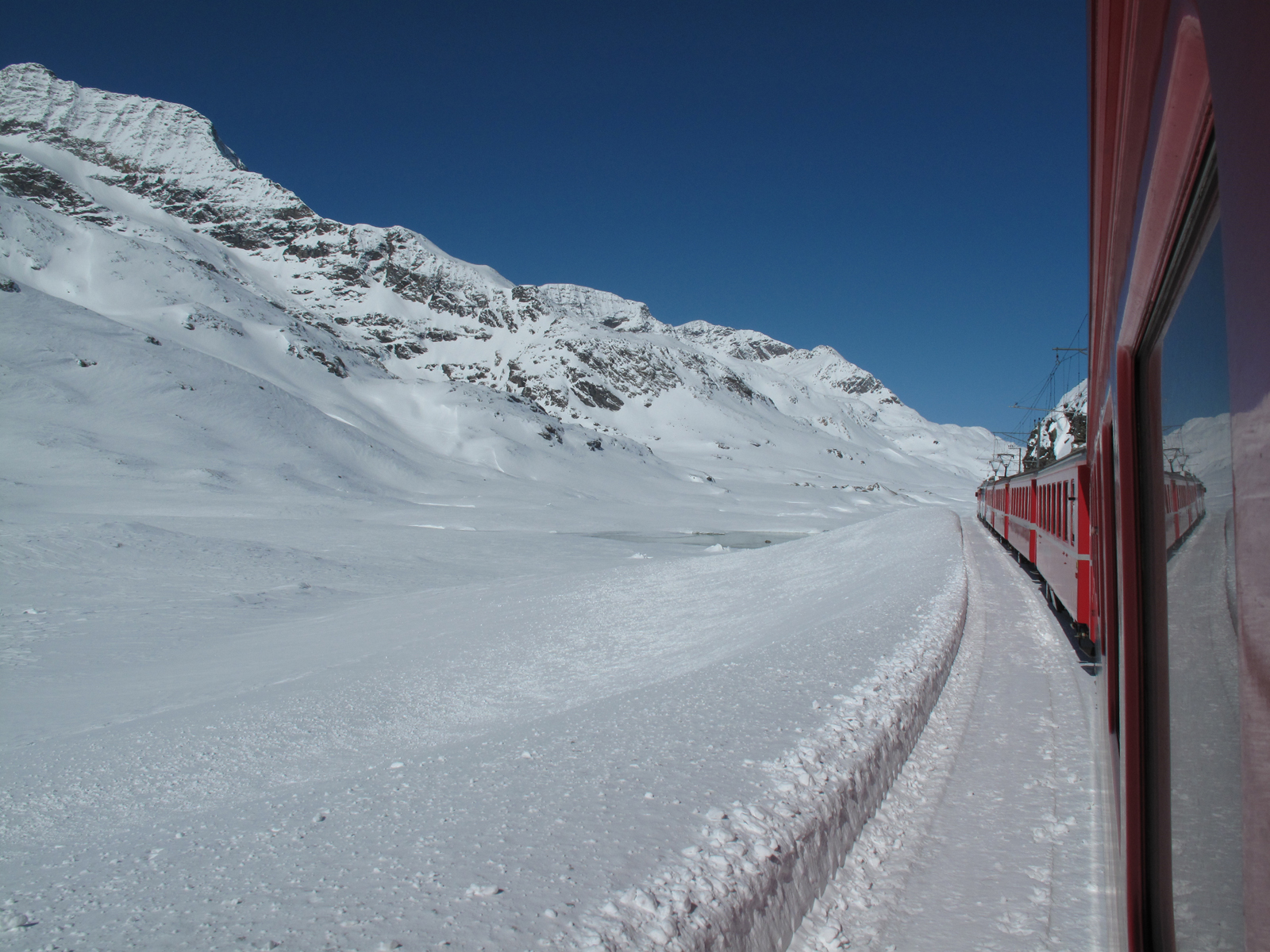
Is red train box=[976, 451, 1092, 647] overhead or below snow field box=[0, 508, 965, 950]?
overhead

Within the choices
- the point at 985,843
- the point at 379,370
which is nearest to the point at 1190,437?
the point at 985,843

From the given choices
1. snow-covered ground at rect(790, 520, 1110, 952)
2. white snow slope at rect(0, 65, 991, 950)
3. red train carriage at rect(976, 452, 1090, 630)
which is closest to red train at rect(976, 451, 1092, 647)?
red train carriage at rect(976, 452, 1090, 630)

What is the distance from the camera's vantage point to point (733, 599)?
651 inches

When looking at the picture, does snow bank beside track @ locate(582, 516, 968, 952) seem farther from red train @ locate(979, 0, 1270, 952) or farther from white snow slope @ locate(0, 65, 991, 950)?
red train @ locate(979, 0, 1270, 952)

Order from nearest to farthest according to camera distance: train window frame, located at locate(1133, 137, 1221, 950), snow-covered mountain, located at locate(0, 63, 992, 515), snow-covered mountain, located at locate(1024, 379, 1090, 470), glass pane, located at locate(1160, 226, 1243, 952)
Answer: glass pane, located at locate(1160, 226, 1243, 952) → train window frame, located at locate(1133, 137, 1221, 950) → snow-covered mountain, located at locate(1024, 379, 1090, 470) → snow-covered mountain, located at locate(0, 63, 992, 515)

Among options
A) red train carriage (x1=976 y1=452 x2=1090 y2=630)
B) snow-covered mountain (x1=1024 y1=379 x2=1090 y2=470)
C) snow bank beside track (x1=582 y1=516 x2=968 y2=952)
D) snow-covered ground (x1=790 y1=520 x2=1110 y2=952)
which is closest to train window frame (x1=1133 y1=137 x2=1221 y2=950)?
snow bank beside track (x1=582 y1=516 x2=968 y2=952)

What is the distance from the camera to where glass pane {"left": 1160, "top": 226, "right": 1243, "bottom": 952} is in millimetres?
1130

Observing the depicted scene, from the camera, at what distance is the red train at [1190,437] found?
32.4 inches

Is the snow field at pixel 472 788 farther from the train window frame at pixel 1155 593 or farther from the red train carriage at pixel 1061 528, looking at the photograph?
the train window frame at pixel 1155 593

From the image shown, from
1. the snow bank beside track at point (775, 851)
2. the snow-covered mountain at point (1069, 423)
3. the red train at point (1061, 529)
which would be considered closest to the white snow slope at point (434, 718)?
the snow bank beside track at point (775, 851)

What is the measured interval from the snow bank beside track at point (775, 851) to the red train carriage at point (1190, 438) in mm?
1478

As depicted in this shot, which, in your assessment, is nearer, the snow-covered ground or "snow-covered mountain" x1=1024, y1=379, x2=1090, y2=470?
the snow-covered ground

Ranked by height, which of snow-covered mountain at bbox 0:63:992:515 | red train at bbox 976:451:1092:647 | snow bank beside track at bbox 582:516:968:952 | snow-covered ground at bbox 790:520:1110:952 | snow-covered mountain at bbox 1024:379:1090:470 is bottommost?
snow-covered ground at bbox 790:520:1110:952

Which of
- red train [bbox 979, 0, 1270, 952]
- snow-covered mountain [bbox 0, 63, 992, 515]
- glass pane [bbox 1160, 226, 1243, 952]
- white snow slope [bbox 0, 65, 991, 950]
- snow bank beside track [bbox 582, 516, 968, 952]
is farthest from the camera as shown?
snow-covered mountain [bbox 0, 63, 992, 515]
